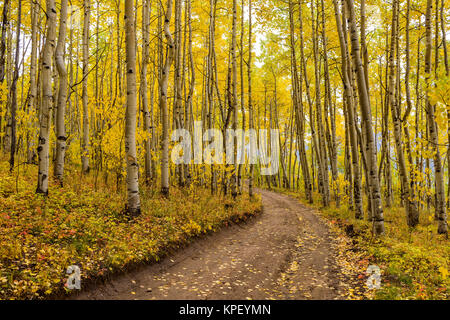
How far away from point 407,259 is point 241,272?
12.4 feet

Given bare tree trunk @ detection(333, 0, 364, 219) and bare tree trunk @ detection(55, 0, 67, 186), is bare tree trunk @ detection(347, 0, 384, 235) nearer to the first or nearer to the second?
bare tree trunk @ detection(333, 0, 364, 219)

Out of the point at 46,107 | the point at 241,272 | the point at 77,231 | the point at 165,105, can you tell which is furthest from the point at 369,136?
the point at 46,107

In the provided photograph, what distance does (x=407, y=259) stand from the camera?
6082 mm

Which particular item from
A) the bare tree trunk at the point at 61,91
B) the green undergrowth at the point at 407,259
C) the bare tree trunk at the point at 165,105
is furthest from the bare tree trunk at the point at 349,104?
the bare tree trunk at the point at 61,91

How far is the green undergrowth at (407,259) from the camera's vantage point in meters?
4.60

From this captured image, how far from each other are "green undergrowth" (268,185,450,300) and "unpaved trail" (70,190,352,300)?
85cm

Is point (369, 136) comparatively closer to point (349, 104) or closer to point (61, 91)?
point (349, 104)

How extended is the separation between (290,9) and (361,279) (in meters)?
13.8

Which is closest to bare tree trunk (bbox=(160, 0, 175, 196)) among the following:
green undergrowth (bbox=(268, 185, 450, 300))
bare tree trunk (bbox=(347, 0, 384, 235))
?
bare tree trunk (bbox=(347, 0, 384, 235))

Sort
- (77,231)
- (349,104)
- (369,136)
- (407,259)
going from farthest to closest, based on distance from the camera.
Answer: (349,104), (369,136), (407,259), (77,231)

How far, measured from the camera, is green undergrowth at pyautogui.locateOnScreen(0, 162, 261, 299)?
4.24 m

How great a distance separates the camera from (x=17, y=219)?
573 centimetres
